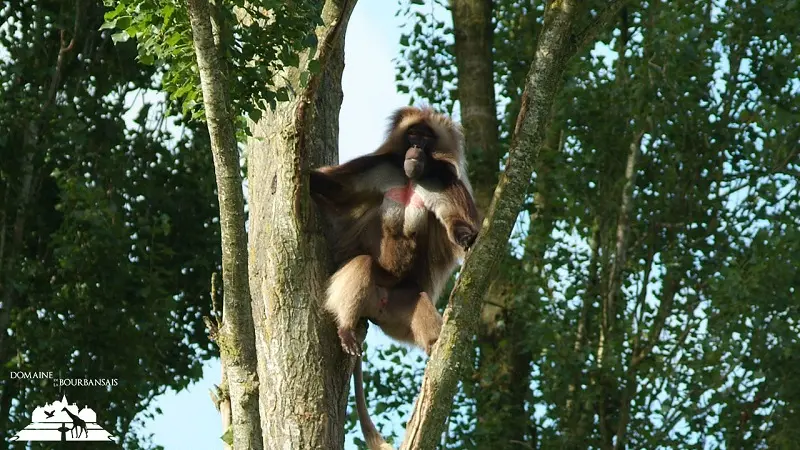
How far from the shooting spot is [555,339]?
41.3ft

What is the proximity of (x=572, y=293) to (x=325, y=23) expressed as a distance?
715cm

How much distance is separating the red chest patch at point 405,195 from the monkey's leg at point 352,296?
49 cm

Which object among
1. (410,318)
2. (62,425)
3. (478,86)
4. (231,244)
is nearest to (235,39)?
(231,244)

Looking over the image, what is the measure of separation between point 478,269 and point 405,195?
6.70 ft

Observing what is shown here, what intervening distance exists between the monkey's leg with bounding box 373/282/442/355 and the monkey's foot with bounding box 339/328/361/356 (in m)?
0.82

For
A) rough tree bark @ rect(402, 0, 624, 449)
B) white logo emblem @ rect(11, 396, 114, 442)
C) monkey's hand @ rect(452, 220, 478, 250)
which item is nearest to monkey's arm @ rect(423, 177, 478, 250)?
monkey's hand @ rect(452, 220, 478, 250)

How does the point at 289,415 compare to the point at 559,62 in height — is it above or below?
below

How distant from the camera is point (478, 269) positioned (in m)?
5.94

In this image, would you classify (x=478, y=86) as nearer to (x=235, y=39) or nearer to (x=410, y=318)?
(x=410, y=318)

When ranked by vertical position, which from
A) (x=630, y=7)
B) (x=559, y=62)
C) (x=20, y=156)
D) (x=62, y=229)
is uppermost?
(x=630, y=7)

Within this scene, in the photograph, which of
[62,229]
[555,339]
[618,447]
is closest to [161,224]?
[62,229]

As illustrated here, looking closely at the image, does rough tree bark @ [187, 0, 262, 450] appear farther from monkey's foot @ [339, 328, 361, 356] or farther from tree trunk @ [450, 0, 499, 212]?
tree trunk @ [450, 0, 499, 212]

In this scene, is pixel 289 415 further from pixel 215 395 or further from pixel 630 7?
pixel 630 7

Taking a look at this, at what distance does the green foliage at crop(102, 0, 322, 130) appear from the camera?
20.3 ft
